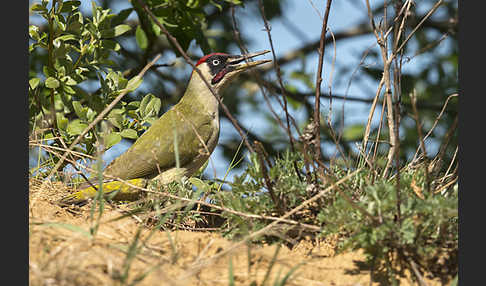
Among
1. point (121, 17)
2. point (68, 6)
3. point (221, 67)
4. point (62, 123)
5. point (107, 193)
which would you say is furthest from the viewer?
point (221, 67)

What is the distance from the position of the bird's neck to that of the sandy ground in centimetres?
206

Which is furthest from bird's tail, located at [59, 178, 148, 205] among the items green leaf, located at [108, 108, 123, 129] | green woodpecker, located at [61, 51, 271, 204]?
green leaf, located at [108, 108, 123, 129]

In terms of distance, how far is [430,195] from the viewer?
2.58 metres

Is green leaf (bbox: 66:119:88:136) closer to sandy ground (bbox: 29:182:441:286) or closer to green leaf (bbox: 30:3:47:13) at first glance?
green leaf (bbox: 30:3:47:13)

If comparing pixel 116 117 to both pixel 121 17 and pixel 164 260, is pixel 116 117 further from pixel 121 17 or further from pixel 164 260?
pixel 164 260

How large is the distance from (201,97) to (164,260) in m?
2.64

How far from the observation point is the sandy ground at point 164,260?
7.03 feet

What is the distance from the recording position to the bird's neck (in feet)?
16.1

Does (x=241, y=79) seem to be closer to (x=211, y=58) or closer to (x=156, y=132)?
(x=211, y=58)

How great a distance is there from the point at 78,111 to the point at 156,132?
621 millimetres

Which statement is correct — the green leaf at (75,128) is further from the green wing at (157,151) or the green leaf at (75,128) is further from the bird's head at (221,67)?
the bird's head at (221,67)

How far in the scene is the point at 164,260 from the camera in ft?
8.11

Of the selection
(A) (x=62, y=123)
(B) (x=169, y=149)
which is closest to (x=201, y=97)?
(B) (x=169, y=149)

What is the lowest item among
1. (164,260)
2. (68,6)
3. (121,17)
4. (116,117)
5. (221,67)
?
(164,260)
